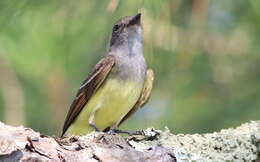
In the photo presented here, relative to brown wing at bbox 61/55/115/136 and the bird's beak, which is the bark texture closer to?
the bird's beak

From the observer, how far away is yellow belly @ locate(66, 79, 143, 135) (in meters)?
3.60

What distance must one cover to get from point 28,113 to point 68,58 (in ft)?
6.63

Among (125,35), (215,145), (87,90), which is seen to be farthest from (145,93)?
(215,145)

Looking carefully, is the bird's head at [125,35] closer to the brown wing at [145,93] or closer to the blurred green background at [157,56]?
the blurred green background at [157,56]

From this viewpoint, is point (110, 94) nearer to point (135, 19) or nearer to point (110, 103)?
point (110, 103)

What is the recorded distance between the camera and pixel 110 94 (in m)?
3.62

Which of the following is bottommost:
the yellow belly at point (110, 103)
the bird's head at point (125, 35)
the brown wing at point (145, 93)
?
the yellow belly at point (110, 103)

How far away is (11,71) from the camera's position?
Result: 4.51m

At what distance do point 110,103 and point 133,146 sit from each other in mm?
1265

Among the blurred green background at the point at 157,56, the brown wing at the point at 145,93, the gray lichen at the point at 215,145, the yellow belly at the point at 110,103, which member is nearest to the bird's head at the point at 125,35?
the blurred green background at the point at 157,56

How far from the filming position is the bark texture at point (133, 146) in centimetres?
202

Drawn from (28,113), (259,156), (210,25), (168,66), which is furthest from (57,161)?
(28,113)

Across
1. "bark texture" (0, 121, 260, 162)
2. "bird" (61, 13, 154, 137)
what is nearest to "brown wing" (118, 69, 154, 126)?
"bird" (61, 13, 154, 137)

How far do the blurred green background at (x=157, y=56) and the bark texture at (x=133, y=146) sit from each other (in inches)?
18.2
